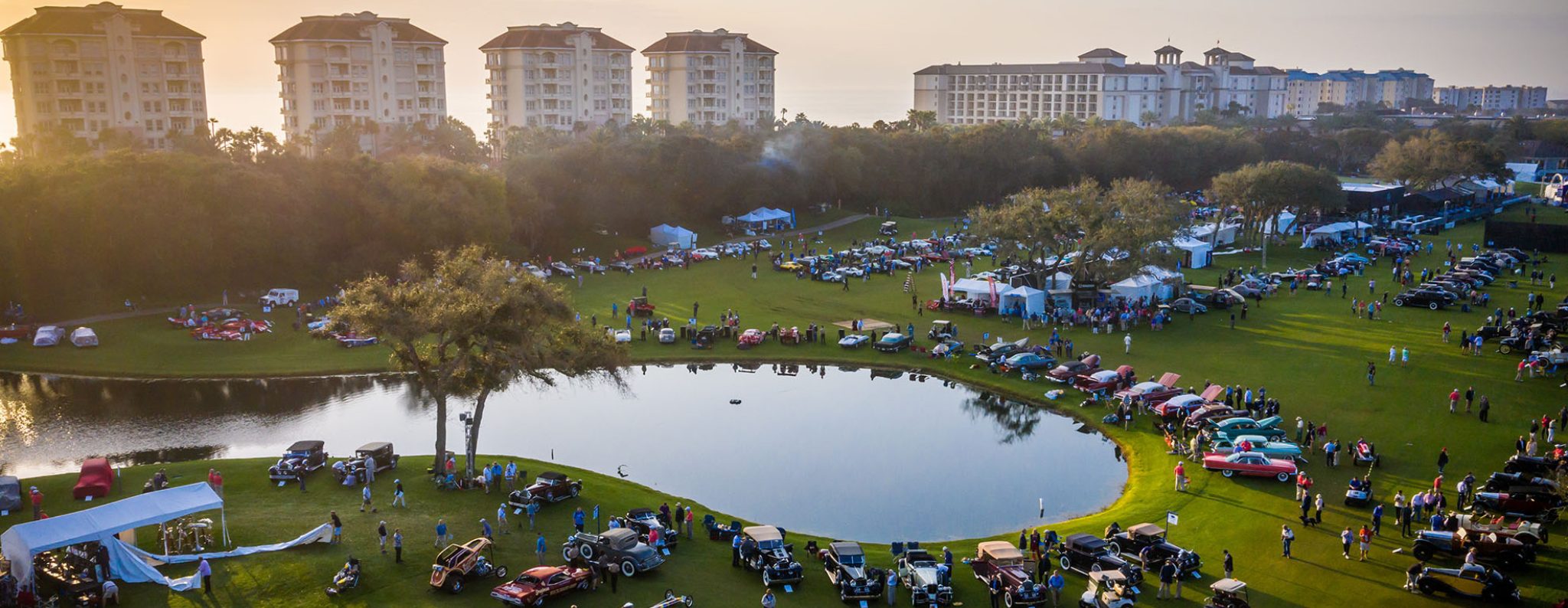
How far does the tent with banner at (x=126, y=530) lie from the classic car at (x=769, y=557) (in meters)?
9.66

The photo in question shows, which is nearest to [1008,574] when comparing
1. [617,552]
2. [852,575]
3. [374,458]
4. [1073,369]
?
[852,575]

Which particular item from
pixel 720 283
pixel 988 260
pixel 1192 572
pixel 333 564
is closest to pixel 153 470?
pixel 333 564

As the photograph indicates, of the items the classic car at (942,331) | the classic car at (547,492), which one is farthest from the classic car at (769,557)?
the classic car at (942,331)

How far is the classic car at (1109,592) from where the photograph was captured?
23.1 metres

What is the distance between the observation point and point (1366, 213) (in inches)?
3531

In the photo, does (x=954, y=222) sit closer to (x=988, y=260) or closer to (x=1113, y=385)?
(x=988, y=260)

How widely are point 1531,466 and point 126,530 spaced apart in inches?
1367

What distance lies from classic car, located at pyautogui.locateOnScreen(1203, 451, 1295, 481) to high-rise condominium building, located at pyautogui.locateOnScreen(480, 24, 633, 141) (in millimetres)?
97580

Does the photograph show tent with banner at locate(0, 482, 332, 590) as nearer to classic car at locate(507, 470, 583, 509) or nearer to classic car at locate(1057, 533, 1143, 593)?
classic car at locate(507, 470, 583, 509)

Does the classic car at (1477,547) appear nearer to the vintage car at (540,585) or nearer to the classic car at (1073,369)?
the classic car at (1073,369)

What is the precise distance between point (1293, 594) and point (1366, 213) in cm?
7555

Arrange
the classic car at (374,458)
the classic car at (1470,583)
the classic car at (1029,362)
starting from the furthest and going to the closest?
the classic car at (1029,362) → the classic car at (374,458) → the classic car at (1470,583)

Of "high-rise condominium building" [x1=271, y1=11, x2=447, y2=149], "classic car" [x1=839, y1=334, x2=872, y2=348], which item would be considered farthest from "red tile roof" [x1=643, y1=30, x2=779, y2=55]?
"classic car" [x1=839, y1=334, x2=872, y2=348]

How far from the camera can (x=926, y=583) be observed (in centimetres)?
2369
